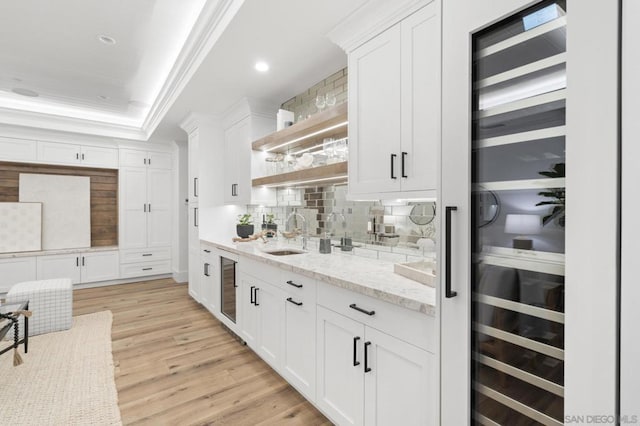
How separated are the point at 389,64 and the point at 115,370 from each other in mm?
3089

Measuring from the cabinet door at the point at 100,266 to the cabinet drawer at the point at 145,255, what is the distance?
131 millimetres

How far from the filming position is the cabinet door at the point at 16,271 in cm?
442

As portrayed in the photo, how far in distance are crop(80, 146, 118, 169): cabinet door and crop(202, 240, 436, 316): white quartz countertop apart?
422cm

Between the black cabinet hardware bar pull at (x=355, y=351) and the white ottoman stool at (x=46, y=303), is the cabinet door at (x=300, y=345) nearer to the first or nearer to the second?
the black cabinet hardware bar pull at (x=355, y=351)

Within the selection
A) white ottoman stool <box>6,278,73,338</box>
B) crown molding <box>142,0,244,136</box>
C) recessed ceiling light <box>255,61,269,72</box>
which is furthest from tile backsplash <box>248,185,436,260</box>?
white ottoman stool <box>6,278,73,338</box>

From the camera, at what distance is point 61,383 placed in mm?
2238

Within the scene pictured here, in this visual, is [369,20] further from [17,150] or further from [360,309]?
[17,150]

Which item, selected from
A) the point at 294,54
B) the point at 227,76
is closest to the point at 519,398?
the point at 294,54

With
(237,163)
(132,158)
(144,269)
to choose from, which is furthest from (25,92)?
(144,269)

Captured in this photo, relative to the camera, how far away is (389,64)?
5.97 ft

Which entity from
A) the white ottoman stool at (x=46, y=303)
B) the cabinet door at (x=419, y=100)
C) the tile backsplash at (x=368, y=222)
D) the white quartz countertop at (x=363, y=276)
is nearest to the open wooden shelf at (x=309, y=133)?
the tile backsplash at (x=368, y=222)

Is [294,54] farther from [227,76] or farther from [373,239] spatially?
[373,239]
